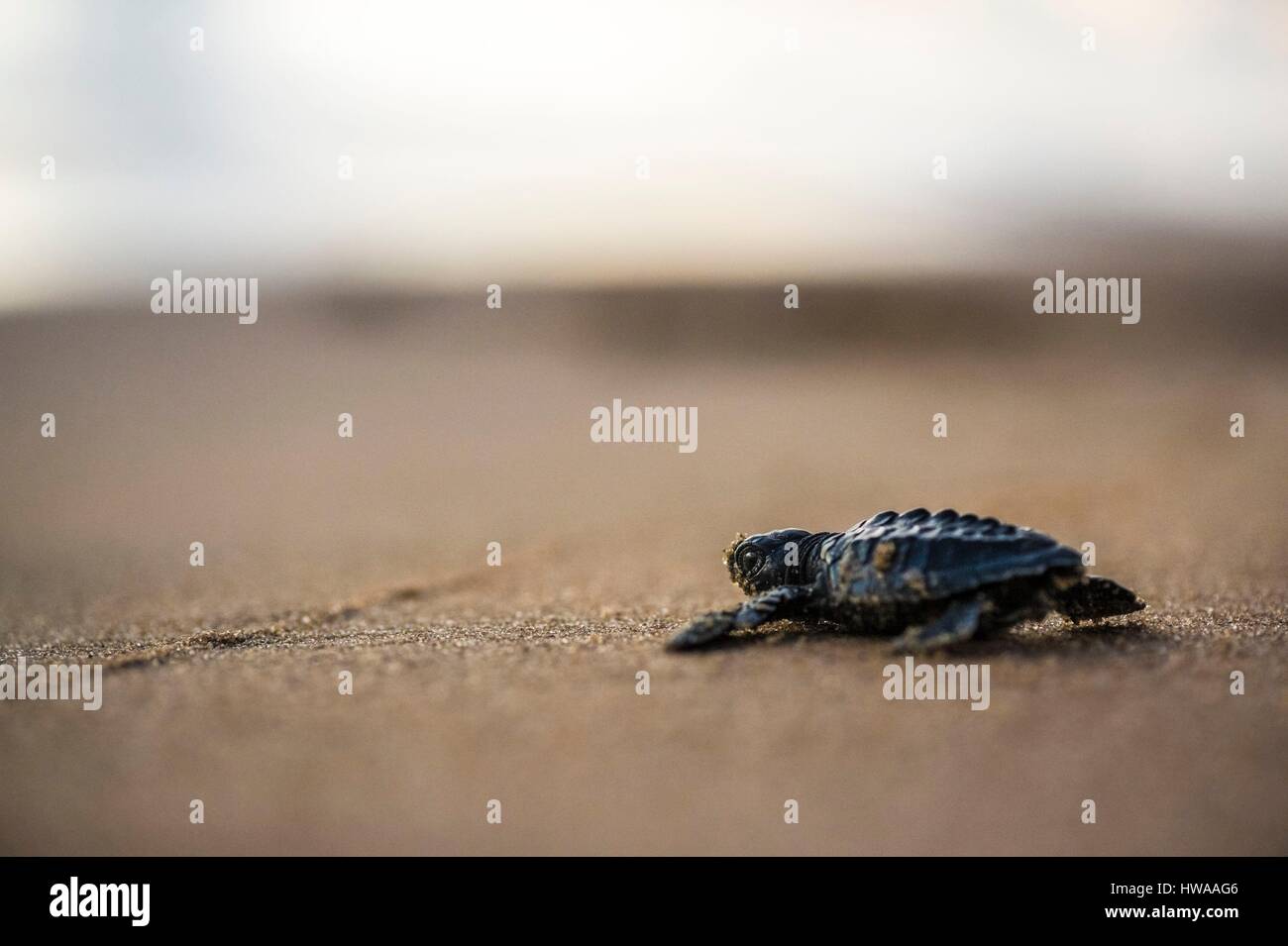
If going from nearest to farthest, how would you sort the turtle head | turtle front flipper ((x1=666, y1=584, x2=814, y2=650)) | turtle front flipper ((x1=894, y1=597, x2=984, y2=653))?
turtle front flipper ((x1=894, y1=597, x2=984, y2=653)) → turtle front flipper ((x1=666, y1=584, x2=814, y2=650)) → the turtle head

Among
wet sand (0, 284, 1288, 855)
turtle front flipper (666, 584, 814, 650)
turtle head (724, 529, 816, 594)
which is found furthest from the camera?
turtle head (724, 529, 816, 594)

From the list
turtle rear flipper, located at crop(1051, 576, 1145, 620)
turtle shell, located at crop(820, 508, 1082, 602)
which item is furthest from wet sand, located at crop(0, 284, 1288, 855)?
turtle shell, located at crop(820, 508, 1082, 602)

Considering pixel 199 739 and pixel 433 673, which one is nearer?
pixel 199 739

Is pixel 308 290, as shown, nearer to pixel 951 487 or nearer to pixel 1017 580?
pixel 951 487

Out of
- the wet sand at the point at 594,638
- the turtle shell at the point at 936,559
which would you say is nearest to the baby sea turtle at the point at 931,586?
the turtle shell at the point at 936,559

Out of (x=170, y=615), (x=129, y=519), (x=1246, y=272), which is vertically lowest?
(x=170, y=615)

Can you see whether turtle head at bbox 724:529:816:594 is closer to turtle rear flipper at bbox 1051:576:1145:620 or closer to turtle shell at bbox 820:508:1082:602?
turtle shell at bbox 820:508:1082:602
